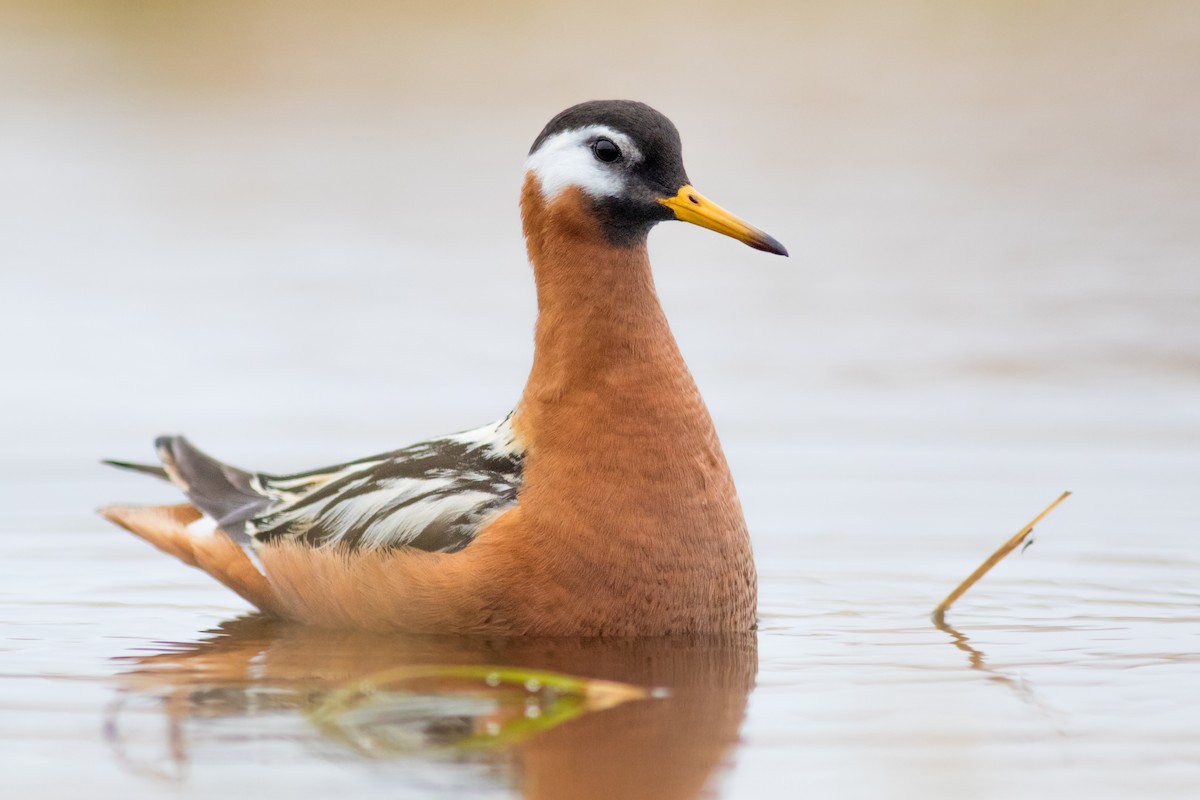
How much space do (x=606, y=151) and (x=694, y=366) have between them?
5411mm

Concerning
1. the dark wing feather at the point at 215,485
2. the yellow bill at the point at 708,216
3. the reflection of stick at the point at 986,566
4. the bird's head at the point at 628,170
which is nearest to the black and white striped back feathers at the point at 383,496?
the dark wing feather at the point at 215,485

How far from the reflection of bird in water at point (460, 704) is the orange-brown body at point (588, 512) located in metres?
0.12

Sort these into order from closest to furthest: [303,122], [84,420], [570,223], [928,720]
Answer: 1. [928,720]
2. [570,223]
3. [84,420]
4. [303,122]

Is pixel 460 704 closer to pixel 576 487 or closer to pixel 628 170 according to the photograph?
pixel 576 487

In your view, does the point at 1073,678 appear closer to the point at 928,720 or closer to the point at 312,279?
the point at 928,720

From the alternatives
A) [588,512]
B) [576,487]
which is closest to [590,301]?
[576,487]

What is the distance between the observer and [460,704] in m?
5.98

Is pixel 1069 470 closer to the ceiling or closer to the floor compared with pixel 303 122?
closer to the floor

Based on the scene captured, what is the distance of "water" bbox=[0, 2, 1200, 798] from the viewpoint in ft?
18.8

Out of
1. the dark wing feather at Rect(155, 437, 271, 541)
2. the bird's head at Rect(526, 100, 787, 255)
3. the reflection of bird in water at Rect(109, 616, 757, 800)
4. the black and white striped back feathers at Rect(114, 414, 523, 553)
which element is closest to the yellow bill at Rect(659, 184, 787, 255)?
the bird's head at Rect(526, 100, 787, 255)

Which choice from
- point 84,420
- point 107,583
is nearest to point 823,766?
point 107,583

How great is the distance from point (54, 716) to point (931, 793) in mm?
2799

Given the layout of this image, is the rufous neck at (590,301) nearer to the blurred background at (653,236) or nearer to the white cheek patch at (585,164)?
the white cheek patch at (585,164)

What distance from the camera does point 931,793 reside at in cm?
513
